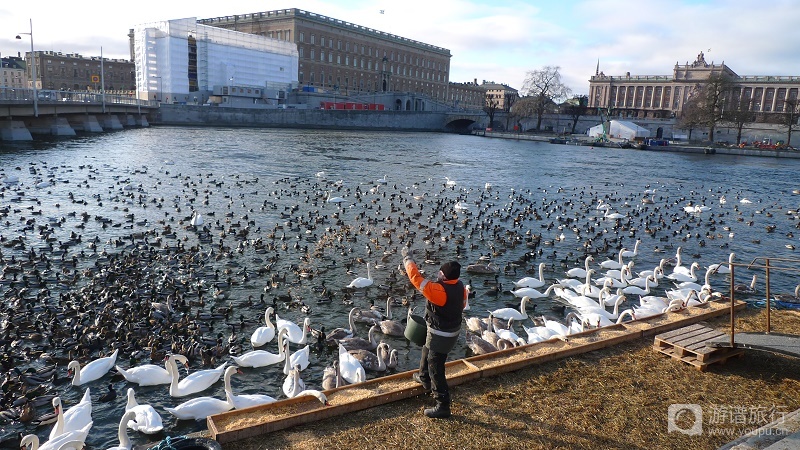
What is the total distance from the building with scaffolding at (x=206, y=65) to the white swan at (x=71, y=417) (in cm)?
8748

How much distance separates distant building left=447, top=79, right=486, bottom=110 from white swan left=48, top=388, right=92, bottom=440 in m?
160

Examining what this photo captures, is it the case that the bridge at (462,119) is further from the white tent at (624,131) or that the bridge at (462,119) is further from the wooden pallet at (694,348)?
the wooden pallet at (694,348)

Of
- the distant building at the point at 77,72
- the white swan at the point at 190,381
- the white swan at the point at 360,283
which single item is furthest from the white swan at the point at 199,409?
the distant building at the point at 77,72

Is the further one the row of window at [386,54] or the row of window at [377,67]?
the row of window at [386,54]

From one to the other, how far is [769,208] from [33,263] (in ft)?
116

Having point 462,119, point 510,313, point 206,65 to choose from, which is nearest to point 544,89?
point 462,119

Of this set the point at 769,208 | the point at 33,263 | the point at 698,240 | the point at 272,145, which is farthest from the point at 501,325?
the point at 272,145

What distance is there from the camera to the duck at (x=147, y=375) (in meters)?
9.43

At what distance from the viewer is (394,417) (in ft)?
22.5

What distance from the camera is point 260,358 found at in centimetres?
1033

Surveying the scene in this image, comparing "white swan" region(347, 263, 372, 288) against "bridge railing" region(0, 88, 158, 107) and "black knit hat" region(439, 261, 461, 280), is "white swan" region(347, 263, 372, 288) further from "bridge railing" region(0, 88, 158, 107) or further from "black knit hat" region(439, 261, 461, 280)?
"bridge railing" region(0, 88, 158, 107)

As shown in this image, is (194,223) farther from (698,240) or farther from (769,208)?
(769,208)

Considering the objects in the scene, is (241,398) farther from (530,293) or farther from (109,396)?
(530,293)

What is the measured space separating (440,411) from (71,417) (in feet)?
17.6
